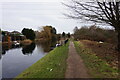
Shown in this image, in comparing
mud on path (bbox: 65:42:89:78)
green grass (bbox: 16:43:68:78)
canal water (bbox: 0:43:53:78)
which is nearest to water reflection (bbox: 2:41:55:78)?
canal water (bbox: 0:43:53:78)

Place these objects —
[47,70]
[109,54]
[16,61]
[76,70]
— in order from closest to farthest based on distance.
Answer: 1. [76,70]
2. [47,70]
3. [109,54]
4. [16,61]

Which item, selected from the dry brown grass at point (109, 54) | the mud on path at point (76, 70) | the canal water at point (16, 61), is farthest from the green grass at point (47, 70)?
the dry brown grass at point (109, 54)

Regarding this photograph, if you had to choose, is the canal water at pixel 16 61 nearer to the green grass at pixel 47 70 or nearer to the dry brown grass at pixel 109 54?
the green grass at pixel 47 70

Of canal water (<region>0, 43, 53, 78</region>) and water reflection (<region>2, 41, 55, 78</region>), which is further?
water reflection (<region>2, 41, 55, 78</region>)

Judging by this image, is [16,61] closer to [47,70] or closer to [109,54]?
[47,70]

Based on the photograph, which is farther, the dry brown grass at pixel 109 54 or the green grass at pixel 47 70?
the dry brown grass at pixel 109 54

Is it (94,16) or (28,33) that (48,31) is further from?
(94,16)

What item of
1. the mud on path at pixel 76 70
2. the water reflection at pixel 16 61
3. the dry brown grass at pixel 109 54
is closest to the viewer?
the mud on path at pixel 76 70

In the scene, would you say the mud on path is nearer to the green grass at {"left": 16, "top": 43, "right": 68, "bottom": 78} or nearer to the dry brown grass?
the green grass at {"left": 16, "top": 43, "right": 68, "bottom": 78}

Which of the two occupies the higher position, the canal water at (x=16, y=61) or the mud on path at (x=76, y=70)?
the mud on path at (x=76, y=70)

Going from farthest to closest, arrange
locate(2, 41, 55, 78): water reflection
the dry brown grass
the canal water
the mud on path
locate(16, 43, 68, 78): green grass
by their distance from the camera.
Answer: locate(2, 41, 55, 78): water reflection < the canal water < the dry brown grass < locate(16, 43, 68, 78): green grass < the mud on path

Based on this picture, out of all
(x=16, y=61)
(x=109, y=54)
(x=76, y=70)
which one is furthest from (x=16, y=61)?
(x=109, y=54)

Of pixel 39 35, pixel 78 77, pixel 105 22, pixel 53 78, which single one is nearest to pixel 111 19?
pixel 105 22

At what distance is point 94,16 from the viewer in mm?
8953
